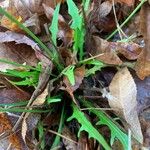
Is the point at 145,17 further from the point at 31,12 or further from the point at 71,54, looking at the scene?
the point at 31,12

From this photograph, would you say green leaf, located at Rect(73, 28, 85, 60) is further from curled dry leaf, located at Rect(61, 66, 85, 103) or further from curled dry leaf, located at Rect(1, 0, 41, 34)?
curled dry leaf, located at Rect(1, 0, 41, 34)

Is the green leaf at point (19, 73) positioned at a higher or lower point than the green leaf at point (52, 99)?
higher

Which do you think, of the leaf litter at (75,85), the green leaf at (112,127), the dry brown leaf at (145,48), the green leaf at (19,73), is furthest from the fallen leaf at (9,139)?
the dry brown leaf at (145,48)

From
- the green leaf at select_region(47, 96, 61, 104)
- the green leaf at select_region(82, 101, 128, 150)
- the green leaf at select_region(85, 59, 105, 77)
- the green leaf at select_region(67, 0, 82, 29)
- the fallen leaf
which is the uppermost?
the green leaf at select_region(67, 0, 82, 29)

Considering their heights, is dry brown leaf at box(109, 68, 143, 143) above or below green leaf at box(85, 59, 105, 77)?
below

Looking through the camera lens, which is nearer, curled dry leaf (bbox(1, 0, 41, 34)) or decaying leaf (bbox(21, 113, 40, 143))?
decaying leaf (bbox(21, 113, 40, 143))

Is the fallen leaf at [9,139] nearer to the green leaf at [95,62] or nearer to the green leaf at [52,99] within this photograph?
the green leaf at [52,99]

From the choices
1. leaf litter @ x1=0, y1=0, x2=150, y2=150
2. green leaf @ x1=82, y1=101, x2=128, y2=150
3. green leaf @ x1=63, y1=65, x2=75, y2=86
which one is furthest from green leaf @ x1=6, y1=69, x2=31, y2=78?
green leaf @ x1=82, y1=101, x2=128, y2=150

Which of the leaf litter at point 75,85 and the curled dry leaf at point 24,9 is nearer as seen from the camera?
the leaf litter at point 75,85
